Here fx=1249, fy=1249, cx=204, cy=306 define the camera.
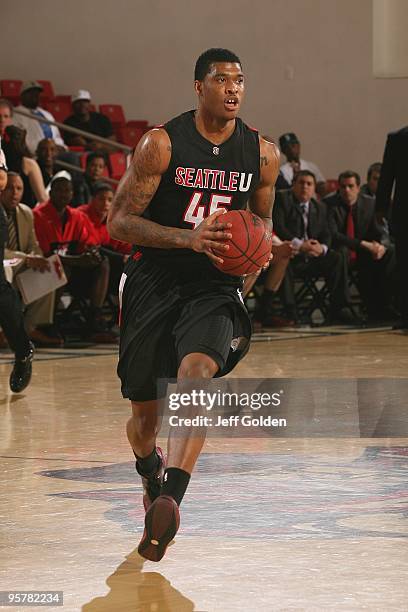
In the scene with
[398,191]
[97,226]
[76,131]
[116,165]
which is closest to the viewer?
[398,191]

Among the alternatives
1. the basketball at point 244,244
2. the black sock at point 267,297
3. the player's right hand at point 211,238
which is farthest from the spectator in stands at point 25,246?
the player's right hand at point 211,238

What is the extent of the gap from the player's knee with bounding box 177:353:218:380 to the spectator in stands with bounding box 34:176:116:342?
21.0 ft

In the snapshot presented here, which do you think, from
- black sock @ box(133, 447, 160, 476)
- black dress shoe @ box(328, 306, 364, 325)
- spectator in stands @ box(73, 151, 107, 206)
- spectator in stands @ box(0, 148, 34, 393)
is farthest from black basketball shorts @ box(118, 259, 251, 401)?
black dress shoe @ box(328, 306, 364, 325)

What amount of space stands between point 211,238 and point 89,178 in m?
8.20

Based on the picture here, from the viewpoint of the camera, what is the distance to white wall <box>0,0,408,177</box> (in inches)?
631

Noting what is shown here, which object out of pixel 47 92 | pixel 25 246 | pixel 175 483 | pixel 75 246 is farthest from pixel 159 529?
pixel 47 92

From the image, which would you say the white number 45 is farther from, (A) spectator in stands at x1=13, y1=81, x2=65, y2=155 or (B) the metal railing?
(A) spectator in stands at x1=13, y1=81, x2=65, y2=155

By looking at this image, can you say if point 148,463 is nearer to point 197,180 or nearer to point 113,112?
point 197,180

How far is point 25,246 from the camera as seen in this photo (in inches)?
384

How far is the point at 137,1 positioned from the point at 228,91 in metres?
13.1

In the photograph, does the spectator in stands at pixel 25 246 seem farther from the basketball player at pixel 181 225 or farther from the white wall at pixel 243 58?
the white wall at pixel 243 58

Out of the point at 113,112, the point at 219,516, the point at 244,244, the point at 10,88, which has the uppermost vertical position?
the point at 244,244

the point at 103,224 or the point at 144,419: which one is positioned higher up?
the point at 144,419

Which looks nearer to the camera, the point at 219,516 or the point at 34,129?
the point at 219,516
